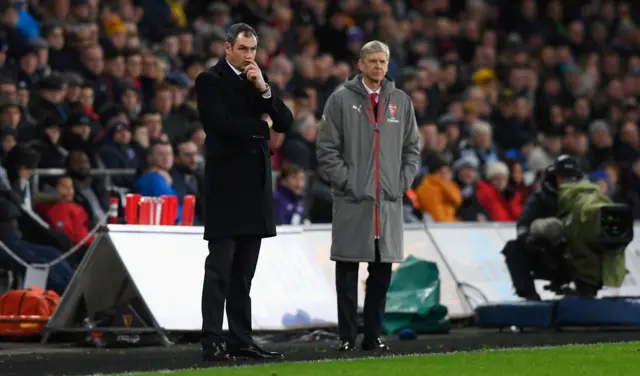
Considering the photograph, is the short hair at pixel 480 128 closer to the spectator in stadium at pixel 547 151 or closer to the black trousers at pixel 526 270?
the spectator in stadium at pixel 547 151

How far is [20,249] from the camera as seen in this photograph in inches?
653

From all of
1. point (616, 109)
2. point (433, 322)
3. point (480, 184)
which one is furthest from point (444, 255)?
point (616, 109)

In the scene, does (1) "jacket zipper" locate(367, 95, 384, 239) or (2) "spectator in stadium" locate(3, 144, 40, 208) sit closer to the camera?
(1) "jacket zipper" locate(367, 95, 384, 239)

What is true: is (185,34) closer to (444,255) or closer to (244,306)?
(444,255)

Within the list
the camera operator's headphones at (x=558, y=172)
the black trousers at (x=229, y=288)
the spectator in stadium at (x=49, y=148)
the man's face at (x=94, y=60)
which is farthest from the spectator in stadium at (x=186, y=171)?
the black trousers at (x=229, y=288)

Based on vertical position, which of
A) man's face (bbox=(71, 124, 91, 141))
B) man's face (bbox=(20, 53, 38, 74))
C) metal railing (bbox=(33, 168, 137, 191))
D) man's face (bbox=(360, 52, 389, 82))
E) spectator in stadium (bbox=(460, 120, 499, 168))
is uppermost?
man's face (bbox=(20, 53, 38, 74))

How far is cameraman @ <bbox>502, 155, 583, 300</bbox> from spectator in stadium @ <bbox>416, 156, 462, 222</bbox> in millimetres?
4166

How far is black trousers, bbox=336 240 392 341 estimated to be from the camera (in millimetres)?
13305

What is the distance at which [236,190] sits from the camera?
39.5ft

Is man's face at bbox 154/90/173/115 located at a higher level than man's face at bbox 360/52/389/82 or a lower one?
higher

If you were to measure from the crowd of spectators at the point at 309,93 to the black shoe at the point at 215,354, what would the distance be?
16.0 feet

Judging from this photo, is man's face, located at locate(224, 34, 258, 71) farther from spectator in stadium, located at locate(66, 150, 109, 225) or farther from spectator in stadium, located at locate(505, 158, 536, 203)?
spectator in stadium, located at locate(505, 158, 536, 203)

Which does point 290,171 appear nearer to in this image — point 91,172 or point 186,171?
point 186,171

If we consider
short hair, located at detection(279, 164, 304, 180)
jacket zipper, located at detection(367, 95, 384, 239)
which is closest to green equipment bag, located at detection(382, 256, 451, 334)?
jacket zipper, located at detection(367, 95, 384, 239)
